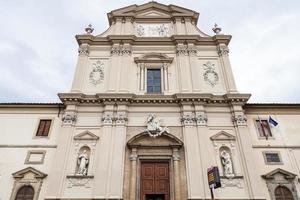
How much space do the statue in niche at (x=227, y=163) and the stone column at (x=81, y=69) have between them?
35.2ft

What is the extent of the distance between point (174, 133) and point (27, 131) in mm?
9761

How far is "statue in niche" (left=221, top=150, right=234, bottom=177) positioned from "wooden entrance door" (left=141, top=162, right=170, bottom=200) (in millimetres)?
3431

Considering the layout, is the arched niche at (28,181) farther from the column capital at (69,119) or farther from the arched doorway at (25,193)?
the column capital at (69,119)

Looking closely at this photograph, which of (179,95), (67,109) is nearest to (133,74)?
(179,95)

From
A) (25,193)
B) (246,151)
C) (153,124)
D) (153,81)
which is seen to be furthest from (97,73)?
(246,151)

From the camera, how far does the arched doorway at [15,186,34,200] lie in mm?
13992

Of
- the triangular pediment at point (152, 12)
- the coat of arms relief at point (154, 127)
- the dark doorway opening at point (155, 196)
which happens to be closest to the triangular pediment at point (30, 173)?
the dark doorway opening at point (155, 196)

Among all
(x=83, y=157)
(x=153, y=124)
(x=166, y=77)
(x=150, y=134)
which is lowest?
(x=83, y=157)

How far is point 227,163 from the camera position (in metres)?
14.9

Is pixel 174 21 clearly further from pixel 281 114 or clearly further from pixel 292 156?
pixel 292 156

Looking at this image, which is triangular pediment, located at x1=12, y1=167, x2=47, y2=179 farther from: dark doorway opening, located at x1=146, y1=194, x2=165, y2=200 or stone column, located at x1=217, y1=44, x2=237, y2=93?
stone column, located at x1=217, y1=44, x2=237, y2=93

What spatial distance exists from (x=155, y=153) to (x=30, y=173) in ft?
24.7

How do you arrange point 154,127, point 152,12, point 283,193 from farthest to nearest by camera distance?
1. point 152,12
2. point 154,127
3. point 283,193

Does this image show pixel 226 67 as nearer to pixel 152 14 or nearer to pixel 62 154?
pixel 152 14
